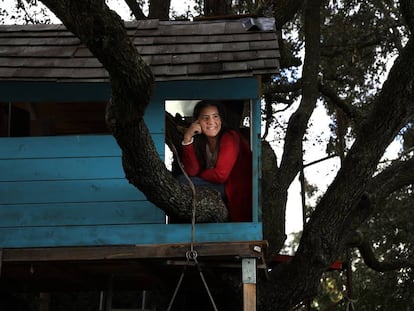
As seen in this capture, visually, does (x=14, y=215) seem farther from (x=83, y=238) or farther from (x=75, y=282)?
(x=75, y=282)

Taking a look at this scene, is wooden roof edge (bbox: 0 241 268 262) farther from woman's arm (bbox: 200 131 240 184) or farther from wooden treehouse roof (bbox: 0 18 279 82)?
wooden treehouse roof (bbox: 0 18 279 82)

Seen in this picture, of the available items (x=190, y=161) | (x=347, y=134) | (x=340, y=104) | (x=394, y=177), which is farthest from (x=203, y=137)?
(x=347, y=134)

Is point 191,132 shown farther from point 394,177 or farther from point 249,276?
point 394,177

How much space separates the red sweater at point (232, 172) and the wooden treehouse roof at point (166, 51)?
2.51 feet

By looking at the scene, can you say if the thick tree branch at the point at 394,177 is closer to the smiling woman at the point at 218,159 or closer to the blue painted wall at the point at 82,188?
the smiling woman at the point at 218,159

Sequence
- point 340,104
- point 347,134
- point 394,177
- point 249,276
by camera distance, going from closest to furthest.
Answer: point 249,276 < point 394,177 < point 340,104 < point 347,134

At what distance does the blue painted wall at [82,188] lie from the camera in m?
7.36

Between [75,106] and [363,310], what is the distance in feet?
25.4

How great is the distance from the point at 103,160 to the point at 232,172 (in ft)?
4.13

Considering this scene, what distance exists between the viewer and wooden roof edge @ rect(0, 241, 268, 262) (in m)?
7.05

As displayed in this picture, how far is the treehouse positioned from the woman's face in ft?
0.48

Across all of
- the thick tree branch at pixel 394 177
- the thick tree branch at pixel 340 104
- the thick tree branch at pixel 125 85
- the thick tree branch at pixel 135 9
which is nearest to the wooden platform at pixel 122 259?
the thick tree branch at pixel 125 85

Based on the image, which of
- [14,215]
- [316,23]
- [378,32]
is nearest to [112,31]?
[14,215]

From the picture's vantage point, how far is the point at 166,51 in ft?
25.3
